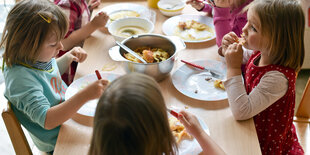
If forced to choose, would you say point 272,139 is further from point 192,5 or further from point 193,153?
point 192,5

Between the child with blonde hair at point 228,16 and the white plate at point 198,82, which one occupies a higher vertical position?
the child with blonde hair at point 228,16

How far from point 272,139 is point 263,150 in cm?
5

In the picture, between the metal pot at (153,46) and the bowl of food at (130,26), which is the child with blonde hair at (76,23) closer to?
the bowl of food at (130,26)

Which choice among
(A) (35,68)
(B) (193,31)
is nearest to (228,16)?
(B) (193,31)

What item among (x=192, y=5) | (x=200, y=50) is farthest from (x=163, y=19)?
(x=200, y=50)

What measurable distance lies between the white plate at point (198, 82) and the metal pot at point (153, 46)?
68mm

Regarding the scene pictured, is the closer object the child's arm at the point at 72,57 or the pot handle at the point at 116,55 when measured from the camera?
the pot handle at the point at 116,55

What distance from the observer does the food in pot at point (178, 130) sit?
2.87 feet

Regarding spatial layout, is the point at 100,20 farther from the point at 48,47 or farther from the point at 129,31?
the point at 48,47

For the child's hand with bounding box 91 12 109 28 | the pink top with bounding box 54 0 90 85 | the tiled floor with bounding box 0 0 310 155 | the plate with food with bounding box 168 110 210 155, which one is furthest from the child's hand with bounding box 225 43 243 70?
the tiled floor with bounding box 0 0 310 155

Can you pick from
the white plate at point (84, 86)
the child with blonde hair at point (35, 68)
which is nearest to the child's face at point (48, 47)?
the child with blonde hair at point (35, 68)

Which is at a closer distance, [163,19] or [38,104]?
[38,104]

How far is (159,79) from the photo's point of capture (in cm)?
108

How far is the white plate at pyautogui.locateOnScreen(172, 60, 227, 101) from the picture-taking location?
1.03 m
